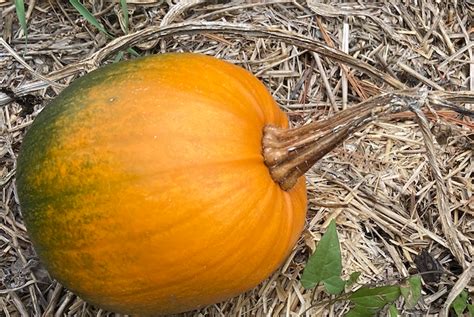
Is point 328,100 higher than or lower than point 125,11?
lower

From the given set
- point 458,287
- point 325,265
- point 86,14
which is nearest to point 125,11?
point 86,14

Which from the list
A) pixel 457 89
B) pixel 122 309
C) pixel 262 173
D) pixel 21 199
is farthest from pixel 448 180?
pixel 21 199

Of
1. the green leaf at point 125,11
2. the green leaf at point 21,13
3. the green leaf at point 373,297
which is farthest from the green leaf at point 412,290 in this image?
the green leaf at point 21,13

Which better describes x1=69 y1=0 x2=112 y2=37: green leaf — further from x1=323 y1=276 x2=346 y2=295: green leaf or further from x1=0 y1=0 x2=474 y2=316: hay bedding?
x1=323 y1=276 x2=346 y2=295: green leaf

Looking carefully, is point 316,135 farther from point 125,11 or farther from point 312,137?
point 125,11

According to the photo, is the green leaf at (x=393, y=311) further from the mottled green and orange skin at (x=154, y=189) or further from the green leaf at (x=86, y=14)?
the green leaf at (x=86, y=14)

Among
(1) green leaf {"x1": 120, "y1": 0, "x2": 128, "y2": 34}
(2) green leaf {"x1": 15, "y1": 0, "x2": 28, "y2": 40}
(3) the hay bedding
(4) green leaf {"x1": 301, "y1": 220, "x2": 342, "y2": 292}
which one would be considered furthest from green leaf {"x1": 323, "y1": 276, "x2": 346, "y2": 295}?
(2) green leaf {"x1": 15, "y1": 0, "x2": 28, "y2": 40}
